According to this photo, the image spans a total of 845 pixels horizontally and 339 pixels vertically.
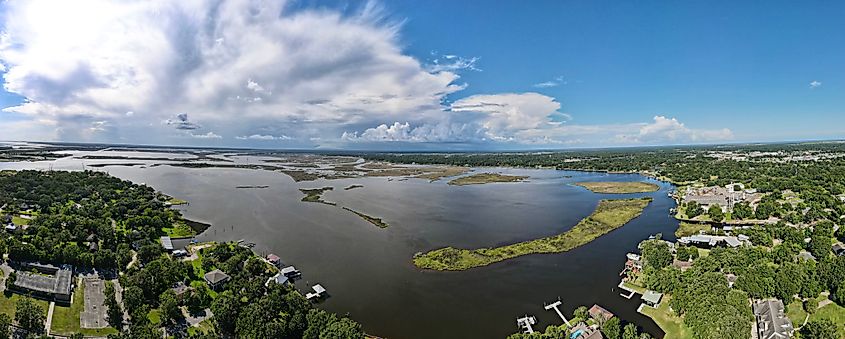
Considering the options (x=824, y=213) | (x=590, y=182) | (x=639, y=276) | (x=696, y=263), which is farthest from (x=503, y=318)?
(x=590, y=182)

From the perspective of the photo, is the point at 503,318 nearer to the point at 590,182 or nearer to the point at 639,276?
the point at 639,276

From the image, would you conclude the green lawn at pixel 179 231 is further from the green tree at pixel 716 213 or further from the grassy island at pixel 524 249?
the green tree at pixel 716 213

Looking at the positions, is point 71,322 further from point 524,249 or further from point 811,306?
point 811,306

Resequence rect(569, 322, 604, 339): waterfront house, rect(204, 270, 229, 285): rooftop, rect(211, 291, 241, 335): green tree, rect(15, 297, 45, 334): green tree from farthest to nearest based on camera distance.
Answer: rect(204, 270, 229, 285): rooftop → rect(211, 291, 241, 335): green tree → rect(15, 297, 45, 334): green tree → rect(569, 322, 604, 339): waterfront house

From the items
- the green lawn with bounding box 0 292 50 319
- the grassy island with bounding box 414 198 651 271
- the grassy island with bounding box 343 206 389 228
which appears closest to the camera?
the green lawn with bounding box 0 292 50 319

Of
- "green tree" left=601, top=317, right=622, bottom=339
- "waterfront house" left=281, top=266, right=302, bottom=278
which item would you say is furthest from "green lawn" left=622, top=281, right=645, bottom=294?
"waterfront house" left=281, top=266, right=302, bottom=278

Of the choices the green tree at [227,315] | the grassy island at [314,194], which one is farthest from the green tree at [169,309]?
the grassy island at [314,194]

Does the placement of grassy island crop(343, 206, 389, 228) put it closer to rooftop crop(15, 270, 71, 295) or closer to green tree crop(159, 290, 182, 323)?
green tree crop(159, 290, 182, 323)
